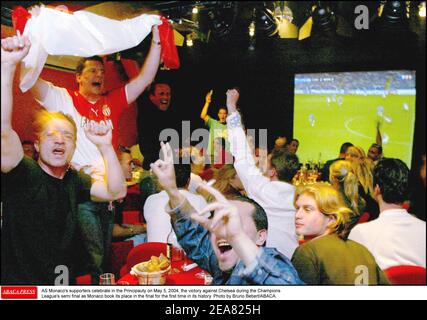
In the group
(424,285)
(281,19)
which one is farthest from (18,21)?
(424,285)

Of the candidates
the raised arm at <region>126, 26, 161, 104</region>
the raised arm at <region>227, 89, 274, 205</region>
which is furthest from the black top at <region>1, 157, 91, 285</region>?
the raised arm at <region>227, 89, 274, 205</region>

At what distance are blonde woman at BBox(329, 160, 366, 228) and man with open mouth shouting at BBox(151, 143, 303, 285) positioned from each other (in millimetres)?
489

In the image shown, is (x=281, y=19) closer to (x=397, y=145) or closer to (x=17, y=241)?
(x=397, y=145)

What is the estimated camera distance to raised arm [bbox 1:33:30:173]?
8.67 ft

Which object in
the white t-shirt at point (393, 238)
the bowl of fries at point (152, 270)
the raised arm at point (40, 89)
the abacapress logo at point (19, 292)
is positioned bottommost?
the abacapress logo at point (19, 292)

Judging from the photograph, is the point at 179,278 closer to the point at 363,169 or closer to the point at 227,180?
the point at 227,180

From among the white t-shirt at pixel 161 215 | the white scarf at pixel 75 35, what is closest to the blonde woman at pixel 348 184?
the white t-shirt at pixel 161 215

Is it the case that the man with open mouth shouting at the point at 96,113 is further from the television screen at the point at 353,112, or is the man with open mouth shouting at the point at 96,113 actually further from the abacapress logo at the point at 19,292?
the television screen at the point at 353,112

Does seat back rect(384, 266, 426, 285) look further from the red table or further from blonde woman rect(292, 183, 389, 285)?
the red table

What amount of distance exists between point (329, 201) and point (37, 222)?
1.82m

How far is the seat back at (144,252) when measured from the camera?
275 centimetres

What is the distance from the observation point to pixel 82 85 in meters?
2.80

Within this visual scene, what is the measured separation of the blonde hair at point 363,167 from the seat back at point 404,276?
0.50 meters

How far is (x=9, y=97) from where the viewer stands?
265 cm
